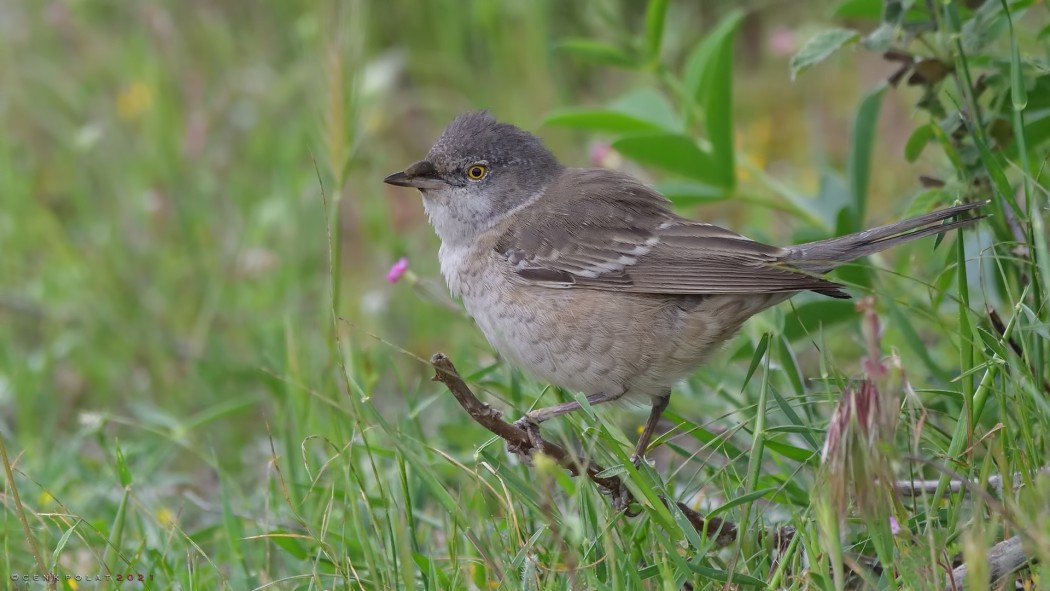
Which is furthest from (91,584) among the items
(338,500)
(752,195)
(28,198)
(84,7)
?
(84,7)

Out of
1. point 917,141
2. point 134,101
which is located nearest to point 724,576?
point 917,141

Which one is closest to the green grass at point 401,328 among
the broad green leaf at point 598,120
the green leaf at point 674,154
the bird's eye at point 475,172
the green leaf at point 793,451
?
the green leaf at point 793,451

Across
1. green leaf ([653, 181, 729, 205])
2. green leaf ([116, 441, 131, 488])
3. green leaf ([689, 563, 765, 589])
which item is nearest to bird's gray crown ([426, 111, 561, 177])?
green leaf ([653, 181, 729, 205])

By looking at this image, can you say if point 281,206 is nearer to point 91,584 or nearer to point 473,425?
point 473,425

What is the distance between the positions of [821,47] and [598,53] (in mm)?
1158

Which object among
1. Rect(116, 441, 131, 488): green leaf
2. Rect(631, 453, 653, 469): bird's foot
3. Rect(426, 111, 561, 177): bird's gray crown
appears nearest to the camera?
Rect(631, 453, 653, 469): bird's foot

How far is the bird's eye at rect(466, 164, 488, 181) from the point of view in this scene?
174 inches

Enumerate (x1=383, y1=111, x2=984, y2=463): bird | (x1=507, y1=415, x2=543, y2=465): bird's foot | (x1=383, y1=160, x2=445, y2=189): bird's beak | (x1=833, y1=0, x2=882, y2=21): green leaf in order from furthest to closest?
(x1=383, y1=160, x2=445, y2=189): bird's beak → (x1=833, y1=0, x2=882, y2=21): green leaf → (x1=383, y1=111, x2=984, y2=463): bird → (x1=507, y1=415, x2=543, y2=465): bird's foot

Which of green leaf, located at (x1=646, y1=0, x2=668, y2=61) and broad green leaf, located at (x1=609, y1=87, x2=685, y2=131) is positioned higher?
green leaf, located at (x1=646, y1=0, x2=668, y2=61)

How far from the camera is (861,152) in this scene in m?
4.21

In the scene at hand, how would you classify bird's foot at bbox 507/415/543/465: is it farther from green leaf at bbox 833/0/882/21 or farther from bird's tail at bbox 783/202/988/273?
green leaf at bbox 833/0/882/21

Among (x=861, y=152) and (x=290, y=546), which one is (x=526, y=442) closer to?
(x=290, y=546)

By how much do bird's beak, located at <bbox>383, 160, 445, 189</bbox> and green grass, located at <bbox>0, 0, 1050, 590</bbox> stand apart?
27 centimetres

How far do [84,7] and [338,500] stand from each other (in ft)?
18.7
